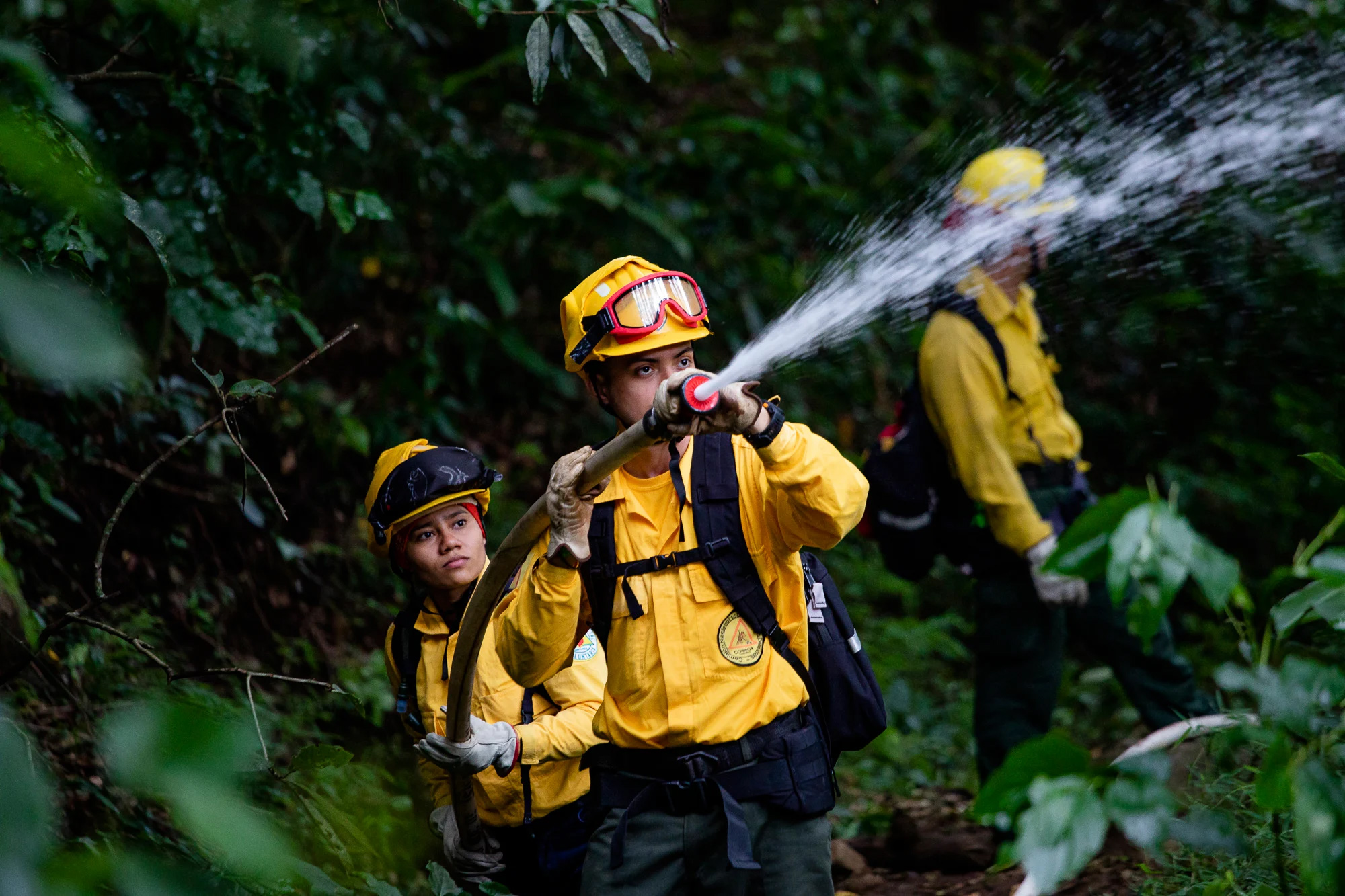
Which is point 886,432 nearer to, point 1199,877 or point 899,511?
point 899,511

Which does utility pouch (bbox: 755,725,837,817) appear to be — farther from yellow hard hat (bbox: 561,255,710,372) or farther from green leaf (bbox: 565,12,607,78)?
green leaf (bbox: 565,12,607,78)

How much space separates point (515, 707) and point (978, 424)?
2.30 meters

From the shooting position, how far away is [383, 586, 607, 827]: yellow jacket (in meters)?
3.74

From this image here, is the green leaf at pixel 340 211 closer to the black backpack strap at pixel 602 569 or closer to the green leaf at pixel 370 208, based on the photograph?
the green leaf at pixel 370 208

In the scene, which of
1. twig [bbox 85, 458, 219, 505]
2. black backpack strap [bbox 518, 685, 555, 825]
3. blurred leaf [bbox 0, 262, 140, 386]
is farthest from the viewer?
twig [bbox 85, 458, 219, 505]

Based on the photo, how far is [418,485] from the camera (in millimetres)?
3877

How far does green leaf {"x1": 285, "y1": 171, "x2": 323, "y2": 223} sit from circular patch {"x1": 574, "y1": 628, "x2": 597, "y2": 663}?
1.98 metres

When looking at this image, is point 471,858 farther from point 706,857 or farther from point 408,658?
point 706,857

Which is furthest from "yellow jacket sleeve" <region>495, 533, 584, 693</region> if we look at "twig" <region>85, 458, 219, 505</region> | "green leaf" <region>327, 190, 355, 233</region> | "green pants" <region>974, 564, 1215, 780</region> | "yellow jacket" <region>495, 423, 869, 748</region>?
"twig" <region>85, 458, 219, 505</region>

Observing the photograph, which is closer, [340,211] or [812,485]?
[812,485]

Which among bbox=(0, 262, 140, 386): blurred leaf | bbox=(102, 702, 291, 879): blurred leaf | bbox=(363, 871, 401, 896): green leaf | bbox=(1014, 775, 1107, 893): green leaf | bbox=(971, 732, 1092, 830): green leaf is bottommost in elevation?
bbox=(363, 871, 401, 896): green leaf

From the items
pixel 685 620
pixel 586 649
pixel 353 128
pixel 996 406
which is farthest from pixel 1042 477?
pixel 353 128

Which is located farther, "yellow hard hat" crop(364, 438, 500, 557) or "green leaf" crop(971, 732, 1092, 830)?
"yellow hard hat" crop(364, 438, 500, 557)

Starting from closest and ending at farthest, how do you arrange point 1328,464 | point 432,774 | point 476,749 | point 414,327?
point 1328,464, point 476,749, point 432,774, point 414,327
